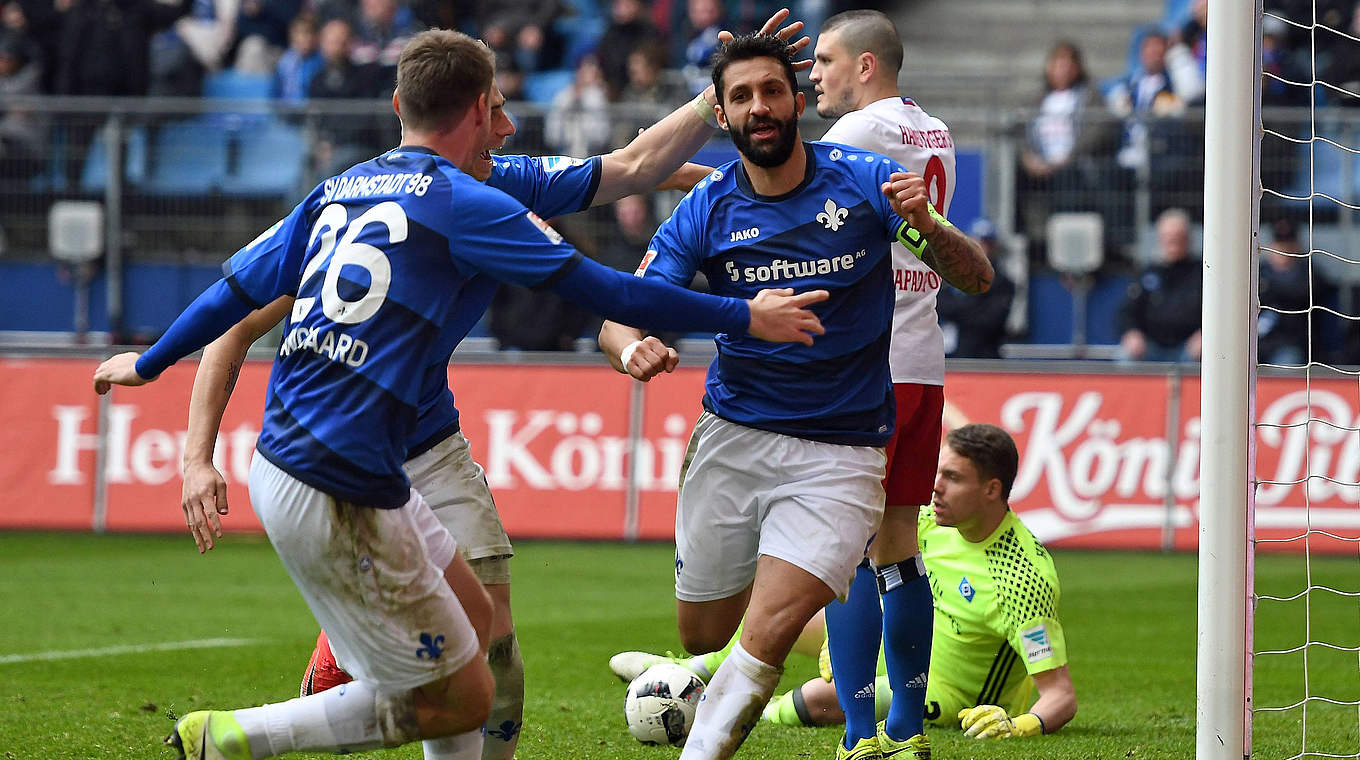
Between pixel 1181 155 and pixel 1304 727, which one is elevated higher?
pixel 1181 155

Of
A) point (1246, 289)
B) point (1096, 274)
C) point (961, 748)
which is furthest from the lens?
point (1096, 274)

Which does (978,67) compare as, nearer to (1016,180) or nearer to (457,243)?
(1016,180)

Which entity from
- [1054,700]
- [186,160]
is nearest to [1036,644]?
[1054,700]

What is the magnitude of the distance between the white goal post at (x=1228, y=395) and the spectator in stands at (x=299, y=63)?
1263 cm

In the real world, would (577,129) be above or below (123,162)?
above

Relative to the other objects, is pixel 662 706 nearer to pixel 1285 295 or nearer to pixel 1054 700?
pixel 1054 700

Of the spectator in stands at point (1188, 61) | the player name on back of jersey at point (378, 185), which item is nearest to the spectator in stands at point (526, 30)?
the spectator in stands at point (1188, 61)

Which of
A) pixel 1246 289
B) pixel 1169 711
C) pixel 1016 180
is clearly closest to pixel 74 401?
pixel 1016 180

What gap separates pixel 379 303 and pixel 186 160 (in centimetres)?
1111

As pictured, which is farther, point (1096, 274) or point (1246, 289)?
point (1096, 274)

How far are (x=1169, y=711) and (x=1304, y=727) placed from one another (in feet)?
2.83

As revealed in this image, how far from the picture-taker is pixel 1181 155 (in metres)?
13.7

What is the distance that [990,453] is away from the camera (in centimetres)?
650

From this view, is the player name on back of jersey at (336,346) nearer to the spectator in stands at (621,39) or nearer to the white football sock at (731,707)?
the white football sock at (731,707)
